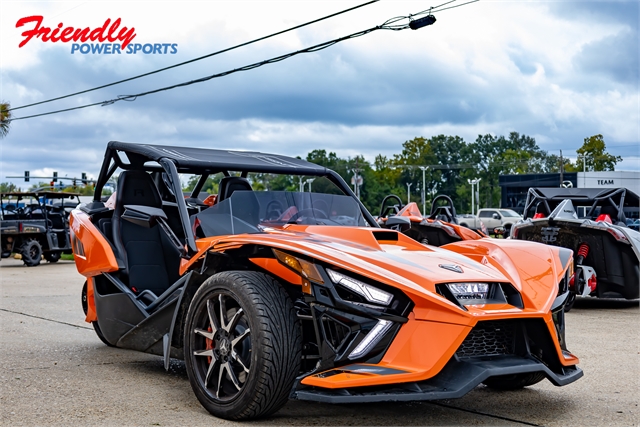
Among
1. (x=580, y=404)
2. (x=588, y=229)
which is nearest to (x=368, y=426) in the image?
(x=580, y=404)

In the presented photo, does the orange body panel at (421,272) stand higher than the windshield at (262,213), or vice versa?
the windshield at (262,213)

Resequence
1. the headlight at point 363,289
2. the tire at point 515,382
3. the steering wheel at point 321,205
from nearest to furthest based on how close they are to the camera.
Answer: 1. the headlight at point 363,289
2. the tire at point 515,382
3. the steering wheel at point 321,205

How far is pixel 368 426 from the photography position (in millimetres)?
4156

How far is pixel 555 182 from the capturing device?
3519 inches

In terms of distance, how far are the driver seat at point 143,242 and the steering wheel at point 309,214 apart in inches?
63.1

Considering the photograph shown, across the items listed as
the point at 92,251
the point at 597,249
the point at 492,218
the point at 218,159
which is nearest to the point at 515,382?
the point at 218,159

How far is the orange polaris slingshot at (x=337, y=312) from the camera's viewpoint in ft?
12.5

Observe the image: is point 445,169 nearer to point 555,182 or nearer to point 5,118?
point 555,182

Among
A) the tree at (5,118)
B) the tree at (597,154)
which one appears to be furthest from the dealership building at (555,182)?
the tree at (5,118)

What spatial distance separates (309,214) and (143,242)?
186 centimetres

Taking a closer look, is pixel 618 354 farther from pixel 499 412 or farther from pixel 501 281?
pixel 501 281

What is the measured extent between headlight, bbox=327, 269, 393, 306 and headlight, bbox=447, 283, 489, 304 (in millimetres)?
341

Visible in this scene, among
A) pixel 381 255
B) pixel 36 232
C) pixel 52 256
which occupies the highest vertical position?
pixel 381 255

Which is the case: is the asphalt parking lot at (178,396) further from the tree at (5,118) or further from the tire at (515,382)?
the tree at (5,118)
